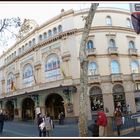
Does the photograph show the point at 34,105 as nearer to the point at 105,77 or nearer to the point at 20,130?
the point at 20,130

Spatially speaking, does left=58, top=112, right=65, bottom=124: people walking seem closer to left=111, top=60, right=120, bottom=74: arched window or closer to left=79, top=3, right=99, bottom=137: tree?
left=79, top=3, right=99, bottom=137: tree

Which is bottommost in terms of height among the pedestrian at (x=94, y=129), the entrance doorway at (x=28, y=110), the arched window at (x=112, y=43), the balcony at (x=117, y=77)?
the pedestrian at (x=94, y=129)

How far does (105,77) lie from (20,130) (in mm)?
1995

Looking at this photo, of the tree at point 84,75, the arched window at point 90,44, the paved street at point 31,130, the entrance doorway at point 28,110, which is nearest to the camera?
the paved street at point 31,130

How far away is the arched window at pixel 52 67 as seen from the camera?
6.17 meters

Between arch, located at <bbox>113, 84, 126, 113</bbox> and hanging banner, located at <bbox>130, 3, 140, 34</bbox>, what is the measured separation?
3.82ft

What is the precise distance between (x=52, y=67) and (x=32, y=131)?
137cm

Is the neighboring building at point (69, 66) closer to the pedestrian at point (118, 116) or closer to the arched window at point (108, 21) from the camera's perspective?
the arched window at point (108, 21)

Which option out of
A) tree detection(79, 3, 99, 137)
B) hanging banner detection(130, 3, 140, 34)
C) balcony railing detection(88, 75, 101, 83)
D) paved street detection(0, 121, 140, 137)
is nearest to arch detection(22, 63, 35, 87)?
paved street detection(0, 121, 140, 137)

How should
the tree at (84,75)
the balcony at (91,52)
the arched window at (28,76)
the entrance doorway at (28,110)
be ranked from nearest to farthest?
the tree at (84,75), the balcony at (91,52), the entrance doorway at (28,110), the arched window at (28,76)

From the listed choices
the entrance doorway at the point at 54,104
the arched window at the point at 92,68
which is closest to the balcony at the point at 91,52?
the arched window at the point at 92,68

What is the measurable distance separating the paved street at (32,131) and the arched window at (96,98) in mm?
544

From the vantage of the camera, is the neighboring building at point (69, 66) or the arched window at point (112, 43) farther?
the arched window at point (112, 43)

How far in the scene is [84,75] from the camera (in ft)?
19.7
